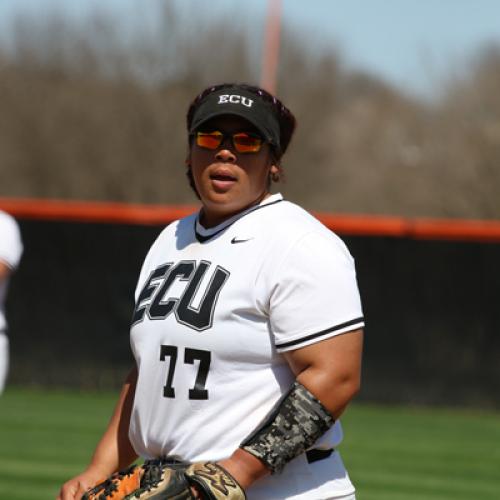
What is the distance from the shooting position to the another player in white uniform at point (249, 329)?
10.6 feet

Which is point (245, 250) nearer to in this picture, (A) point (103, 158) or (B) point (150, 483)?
(B) point (150, 483)

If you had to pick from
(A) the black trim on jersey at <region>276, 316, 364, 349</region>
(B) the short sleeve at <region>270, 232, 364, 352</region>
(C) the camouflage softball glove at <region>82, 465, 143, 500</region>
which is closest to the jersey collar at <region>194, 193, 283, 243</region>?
(B) the short sleeve at <region>270, 232, 364, 352</region>

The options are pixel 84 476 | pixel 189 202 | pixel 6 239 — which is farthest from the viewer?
pixel 189 202

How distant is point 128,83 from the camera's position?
32.3 m

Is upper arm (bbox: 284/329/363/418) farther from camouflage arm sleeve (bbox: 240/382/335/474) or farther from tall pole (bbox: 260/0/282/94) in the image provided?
tall pole (bbox: 260/0/282/94)

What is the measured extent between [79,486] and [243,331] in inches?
29.5

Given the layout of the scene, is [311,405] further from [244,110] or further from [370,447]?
[370,447]

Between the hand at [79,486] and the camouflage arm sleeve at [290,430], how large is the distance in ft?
2.20

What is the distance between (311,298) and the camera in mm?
3250

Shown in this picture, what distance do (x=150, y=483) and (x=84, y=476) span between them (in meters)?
0.51

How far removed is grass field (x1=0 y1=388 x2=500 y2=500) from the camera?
29.1 ft

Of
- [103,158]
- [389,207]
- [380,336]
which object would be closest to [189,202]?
[103,158]

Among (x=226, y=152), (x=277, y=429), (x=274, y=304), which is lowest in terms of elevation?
(x=277, y=429)

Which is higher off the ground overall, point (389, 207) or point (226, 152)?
point (226, 152)
